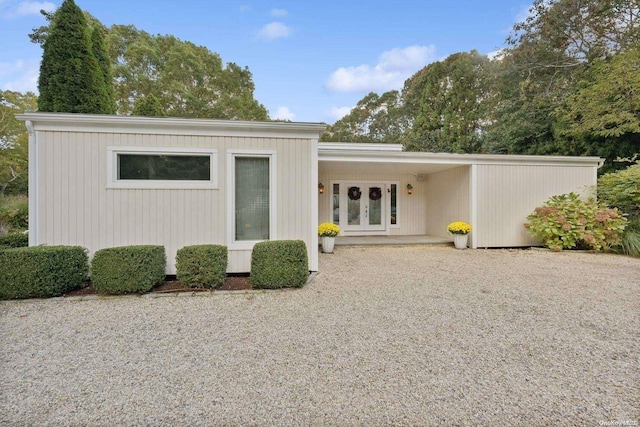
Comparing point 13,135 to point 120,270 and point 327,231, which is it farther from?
point 327,231

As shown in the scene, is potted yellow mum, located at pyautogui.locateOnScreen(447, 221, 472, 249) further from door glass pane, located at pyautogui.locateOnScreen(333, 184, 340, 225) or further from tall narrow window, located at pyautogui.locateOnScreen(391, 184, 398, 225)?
door glass pane, located at pyautogui.locateOnScreen(333, 184, 340, 225)

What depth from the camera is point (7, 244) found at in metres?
5.32

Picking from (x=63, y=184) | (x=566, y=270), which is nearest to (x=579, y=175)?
(x=566, y=270)

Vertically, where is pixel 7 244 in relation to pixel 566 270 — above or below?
above

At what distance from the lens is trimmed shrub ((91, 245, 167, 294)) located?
4.05 m

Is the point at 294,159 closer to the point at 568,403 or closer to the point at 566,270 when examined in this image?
the point at 568,403

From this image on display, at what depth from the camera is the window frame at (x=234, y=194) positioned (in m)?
4.97

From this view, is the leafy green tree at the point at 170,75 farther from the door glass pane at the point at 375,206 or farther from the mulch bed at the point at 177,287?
the mulch bed at the point at 177,287

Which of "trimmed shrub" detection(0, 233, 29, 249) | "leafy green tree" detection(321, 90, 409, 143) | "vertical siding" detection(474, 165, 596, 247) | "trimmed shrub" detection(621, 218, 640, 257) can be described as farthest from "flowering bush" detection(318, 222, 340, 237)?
"leafy green tree" detection(321, 90, 409, 143)

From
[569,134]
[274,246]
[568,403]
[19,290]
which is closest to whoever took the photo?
[568,403]

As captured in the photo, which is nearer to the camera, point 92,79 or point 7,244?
point 7,244

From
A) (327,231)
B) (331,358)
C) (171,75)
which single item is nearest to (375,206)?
(327,231)

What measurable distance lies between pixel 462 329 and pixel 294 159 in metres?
3.60

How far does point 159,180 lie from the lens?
4.82 meters
